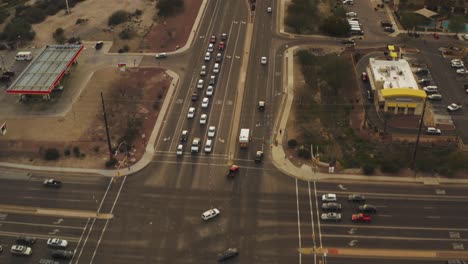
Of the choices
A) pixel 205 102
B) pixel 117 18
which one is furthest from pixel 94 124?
pixel 117 18

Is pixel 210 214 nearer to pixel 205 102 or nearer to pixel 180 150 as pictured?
pixel 180 150

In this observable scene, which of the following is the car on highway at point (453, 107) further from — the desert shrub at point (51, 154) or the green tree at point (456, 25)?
the desert shrub at point (51, 154)

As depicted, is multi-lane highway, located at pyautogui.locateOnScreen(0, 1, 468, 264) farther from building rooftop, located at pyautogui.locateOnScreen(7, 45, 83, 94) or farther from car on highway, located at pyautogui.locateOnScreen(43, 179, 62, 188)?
building rooftop, located at pyautogui.locateOnScreen(7, 45, 83, 94)

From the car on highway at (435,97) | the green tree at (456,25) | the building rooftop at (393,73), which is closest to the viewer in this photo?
the building rooftop at (393,73)

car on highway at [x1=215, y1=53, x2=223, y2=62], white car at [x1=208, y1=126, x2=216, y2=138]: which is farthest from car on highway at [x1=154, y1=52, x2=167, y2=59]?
white car at [x1=208, y1=126, x2=216, y2=138]

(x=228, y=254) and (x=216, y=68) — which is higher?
(x=216, y=68)

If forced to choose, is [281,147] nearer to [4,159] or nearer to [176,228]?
[176,228]

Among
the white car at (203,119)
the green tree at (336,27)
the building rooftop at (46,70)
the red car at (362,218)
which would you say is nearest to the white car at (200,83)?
the white car at (203,119)
